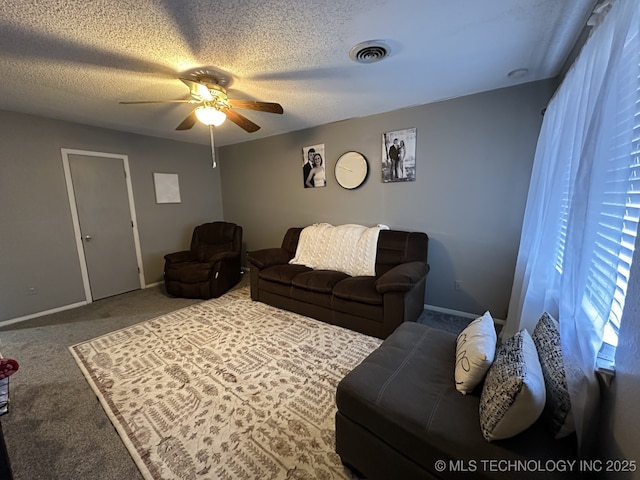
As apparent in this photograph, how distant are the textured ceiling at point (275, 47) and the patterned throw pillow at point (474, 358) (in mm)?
1776

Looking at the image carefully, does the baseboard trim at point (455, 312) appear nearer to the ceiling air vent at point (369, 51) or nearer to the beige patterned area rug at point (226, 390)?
the beige patterned area rug at point (226, 390)

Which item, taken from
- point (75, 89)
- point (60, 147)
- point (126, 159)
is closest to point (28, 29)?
point (75, 89)

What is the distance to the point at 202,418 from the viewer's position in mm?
1624

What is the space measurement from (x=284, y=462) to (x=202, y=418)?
623mm

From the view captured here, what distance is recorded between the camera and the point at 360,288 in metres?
2.59

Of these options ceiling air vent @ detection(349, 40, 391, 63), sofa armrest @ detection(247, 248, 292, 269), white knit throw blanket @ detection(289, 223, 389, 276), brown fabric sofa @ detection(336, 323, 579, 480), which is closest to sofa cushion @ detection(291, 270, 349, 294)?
white knit throw blanket @ detection(289, 223, 389, 276)

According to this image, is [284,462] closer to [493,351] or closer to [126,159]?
[493,351]

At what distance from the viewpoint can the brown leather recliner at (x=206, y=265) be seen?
140 inches

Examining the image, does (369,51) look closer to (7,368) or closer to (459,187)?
(459,187)

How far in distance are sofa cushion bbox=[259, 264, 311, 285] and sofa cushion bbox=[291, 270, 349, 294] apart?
9 centimetres

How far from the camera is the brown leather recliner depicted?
11.7 ft

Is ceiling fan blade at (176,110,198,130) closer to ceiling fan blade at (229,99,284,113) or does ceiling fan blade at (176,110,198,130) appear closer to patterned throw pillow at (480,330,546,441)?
ceiling fan blade at (229,99,284,113)

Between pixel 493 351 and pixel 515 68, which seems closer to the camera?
pixel 493 351

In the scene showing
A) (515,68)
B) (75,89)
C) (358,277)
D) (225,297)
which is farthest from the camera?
(225,297)
